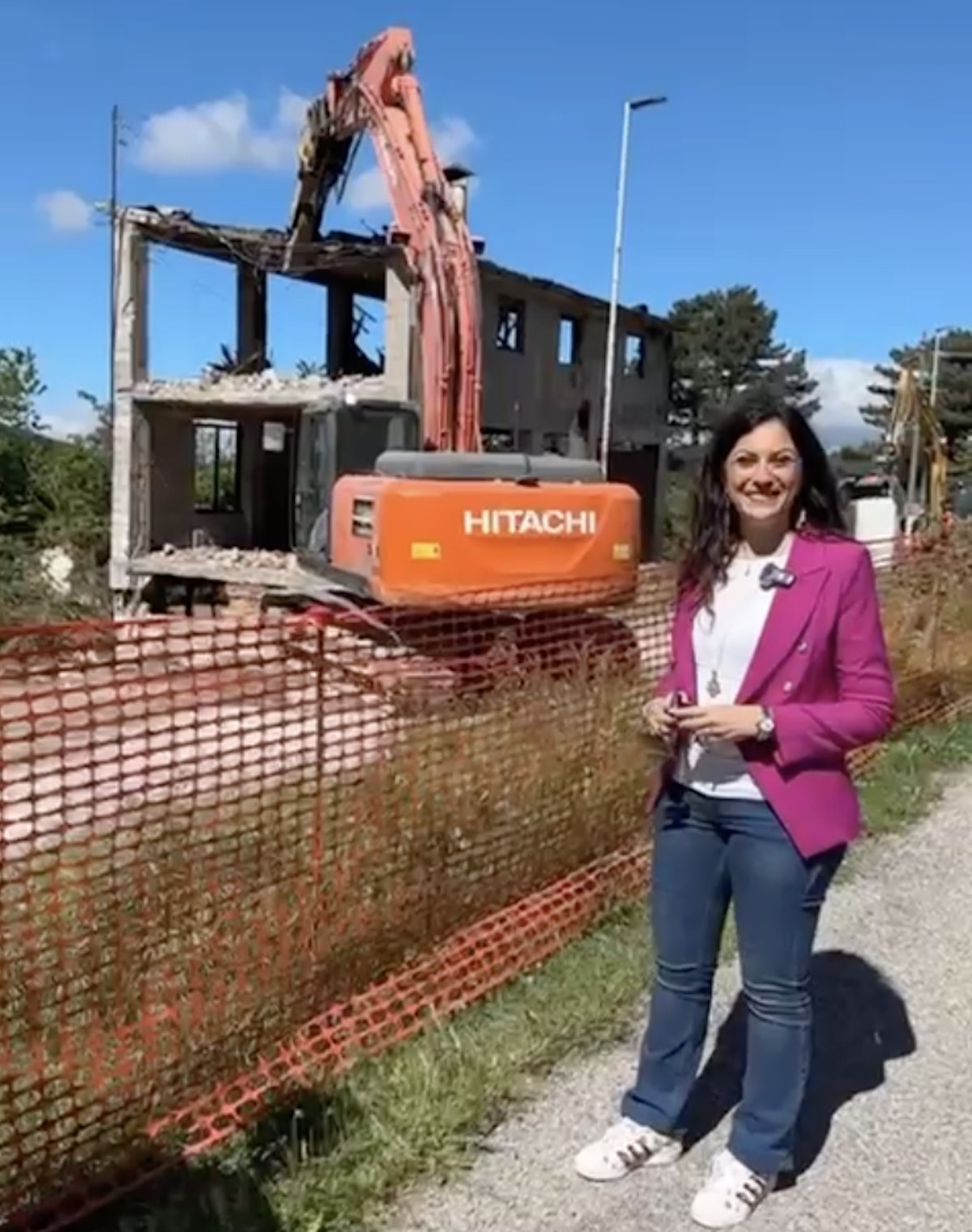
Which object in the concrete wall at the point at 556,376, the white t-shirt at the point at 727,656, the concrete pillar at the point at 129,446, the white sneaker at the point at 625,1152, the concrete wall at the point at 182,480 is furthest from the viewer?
the concrete wall at the point at 556,376

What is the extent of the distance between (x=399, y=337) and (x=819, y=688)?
1766cm

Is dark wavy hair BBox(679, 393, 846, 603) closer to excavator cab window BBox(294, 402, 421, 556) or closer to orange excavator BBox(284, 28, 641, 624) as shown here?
orange excavator BBox(284, 28, 641, 624)

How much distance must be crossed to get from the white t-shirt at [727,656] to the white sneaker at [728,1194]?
852mm

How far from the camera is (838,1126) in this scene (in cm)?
331

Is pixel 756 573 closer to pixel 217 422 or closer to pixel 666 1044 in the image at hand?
pixel 666 1044

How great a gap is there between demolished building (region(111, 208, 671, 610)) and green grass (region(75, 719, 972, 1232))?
12.6m

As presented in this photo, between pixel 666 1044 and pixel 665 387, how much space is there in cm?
2911

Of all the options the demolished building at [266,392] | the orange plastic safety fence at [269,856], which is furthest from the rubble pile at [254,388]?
the orange plastic safety fence at [269,856]

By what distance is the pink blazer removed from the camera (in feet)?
8.89

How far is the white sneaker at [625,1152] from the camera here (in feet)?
9.94

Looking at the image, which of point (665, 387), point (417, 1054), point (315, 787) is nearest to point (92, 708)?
point (315, 787)

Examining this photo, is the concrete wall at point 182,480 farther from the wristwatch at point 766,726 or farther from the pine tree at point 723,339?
the pine tree at point 723,339

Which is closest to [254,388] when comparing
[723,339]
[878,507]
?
[878,507]

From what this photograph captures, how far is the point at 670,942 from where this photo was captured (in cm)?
299
